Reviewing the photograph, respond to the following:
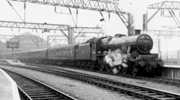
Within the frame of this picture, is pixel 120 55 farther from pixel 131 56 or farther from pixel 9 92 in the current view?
pixel 9 92

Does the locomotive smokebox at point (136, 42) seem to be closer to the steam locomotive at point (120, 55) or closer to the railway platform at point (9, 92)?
the steam locomotive at point (120, 55)

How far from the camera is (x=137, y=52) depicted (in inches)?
760

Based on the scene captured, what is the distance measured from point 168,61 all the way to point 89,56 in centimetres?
1040

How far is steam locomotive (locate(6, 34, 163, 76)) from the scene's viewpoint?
60.7ft

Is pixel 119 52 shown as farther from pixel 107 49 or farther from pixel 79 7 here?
pixel 79 7

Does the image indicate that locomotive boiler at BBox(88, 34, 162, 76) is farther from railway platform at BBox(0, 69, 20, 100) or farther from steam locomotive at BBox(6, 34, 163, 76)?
railway platform at BBox(0, 69, 20, 100)

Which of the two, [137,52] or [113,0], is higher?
[113,0]

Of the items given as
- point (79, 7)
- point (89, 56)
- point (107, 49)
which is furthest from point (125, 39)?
point (79, 7)

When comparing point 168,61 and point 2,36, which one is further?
point 2,36

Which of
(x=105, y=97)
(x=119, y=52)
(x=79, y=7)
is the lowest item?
(x=105, y=97)

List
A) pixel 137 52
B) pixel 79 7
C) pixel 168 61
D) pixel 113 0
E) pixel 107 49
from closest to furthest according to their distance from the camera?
1. pixel 137 52
2. pixel 107 49
3. pixel 79 7
4. pixel 113 0
5. pixel 168 61

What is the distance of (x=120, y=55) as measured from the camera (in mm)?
20172

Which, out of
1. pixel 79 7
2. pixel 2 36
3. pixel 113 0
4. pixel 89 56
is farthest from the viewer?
pixel 2 36

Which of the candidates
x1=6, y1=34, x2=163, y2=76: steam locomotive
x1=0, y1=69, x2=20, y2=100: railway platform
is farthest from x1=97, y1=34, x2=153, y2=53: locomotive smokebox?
x1=0, y1=69, x2=20, y2=100: railway platform
